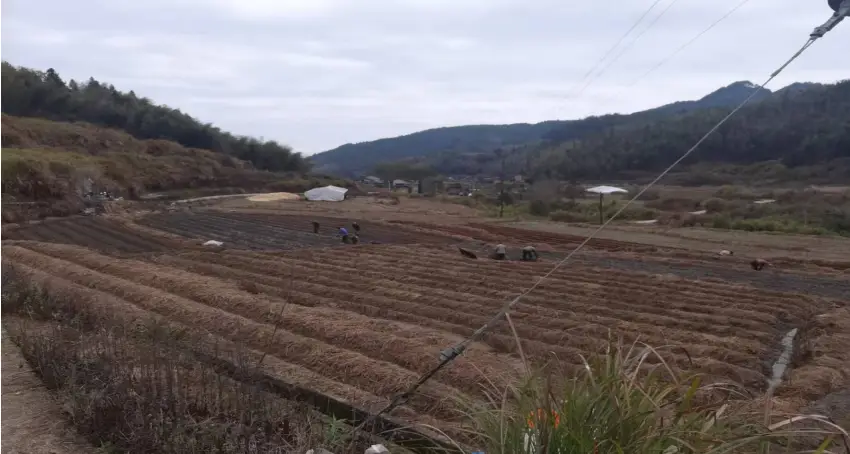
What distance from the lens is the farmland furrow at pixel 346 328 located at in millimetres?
6279

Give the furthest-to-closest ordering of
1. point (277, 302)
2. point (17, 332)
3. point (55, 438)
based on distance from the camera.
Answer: point (277, 302) → point (17, 332) → point (55, 438)

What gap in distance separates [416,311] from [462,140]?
436 ft

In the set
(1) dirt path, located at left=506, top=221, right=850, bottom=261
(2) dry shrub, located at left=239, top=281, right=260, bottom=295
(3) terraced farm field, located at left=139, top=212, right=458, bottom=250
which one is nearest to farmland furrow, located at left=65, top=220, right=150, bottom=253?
(3) terraced farm field, located at left=139, top=212, right=458, bottom=250

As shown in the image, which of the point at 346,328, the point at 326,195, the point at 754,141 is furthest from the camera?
the point at 754,141

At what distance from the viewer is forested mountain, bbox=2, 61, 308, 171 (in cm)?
6081

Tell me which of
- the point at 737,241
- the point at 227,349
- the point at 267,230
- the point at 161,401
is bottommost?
the point at 737,241

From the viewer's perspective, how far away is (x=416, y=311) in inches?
361

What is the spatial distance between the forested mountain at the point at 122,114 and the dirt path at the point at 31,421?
193 ft

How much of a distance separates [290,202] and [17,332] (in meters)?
33.9

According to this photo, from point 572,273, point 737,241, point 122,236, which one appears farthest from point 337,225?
point 737,241

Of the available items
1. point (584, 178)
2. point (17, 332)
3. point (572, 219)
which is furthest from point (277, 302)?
point (584, 178)

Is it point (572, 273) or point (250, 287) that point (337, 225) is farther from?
point (250, 287)

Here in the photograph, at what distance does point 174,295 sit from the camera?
9.66 m

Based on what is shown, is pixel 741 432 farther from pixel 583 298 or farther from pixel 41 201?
pixel 41 201
